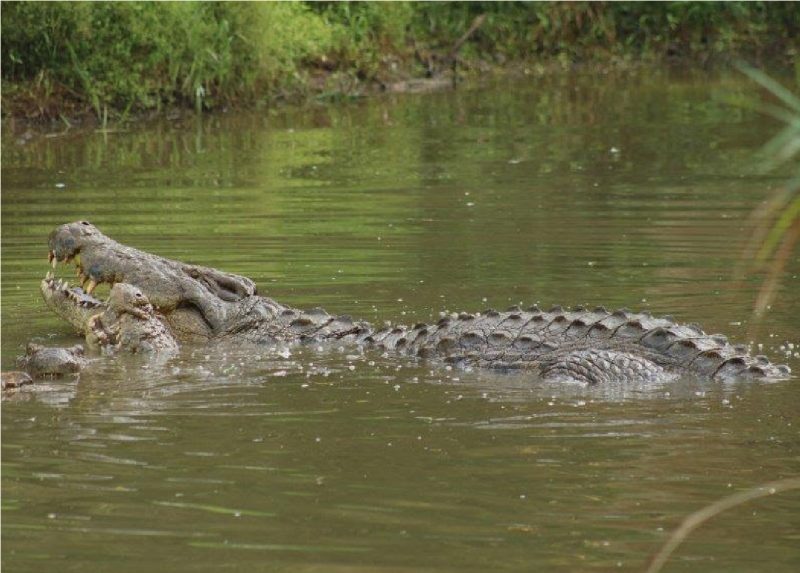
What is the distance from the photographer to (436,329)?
9016 millimetres

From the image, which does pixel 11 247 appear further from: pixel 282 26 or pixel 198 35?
pixel 282 26

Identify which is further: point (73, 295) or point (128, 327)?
point (73, 295)

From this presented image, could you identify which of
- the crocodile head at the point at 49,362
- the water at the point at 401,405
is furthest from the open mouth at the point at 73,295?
the crocodile head at the point at 49,362

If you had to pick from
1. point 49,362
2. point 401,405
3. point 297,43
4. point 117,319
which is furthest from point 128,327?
point 297,43

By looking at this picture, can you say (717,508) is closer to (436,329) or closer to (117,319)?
(436,329)

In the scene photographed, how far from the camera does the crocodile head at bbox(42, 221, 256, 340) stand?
957 centimetres

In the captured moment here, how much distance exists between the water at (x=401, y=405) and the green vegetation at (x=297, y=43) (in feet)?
12.9

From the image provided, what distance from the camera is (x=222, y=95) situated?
23719mm

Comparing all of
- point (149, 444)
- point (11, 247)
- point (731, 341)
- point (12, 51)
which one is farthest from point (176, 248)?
point (12, 51)

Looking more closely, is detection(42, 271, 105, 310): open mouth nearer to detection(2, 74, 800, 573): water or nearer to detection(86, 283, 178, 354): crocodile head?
detection(86, 283, 178, 354): crocodile head

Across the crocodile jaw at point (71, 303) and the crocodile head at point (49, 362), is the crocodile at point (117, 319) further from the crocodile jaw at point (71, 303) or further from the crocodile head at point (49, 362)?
the crocodile head at point (49, 362)

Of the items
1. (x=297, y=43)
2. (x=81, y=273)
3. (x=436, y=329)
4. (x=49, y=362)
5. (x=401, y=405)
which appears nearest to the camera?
(x=401, y=405)

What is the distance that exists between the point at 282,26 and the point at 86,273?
48.2ft

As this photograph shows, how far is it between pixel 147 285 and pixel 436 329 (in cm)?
189
